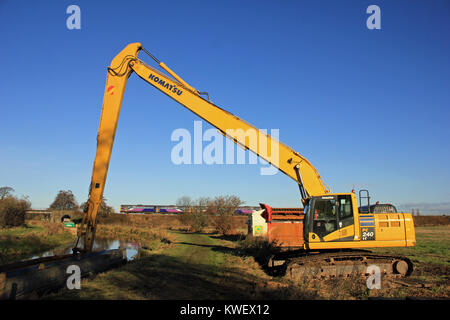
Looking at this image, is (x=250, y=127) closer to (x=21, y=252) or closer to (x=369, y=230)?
(x=369, y=230)

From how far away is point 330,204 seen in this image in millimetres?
11484

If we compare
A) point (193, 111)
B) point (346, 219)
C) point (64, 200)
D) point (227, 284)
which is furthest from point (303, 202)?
point (64, 200)

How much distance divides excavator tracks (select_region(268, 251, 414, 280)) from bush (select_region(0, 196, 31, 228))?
3604cm

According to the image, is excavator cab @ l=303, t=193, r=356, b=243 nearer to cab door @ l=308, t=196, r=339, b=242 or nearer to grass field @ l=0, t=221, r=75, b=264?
cab door @ l=308, t=196, r=339, b=242

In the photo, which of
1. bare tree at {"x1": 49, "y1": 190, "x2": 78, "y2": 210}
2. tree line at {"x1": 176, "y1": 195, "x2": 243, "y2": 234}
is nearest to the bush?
tree line at {"x1": 176, "y1": 195, "x2": 243, "y2": 234}

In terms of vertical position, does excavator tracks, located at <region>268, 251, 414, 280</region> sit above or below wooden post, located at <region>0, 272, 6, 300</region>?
below

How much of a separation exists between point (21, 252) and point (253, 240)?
16.7 m

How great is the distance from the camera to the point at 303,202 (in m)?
12.4

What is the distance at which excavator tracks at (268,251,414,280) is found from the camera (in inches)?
423

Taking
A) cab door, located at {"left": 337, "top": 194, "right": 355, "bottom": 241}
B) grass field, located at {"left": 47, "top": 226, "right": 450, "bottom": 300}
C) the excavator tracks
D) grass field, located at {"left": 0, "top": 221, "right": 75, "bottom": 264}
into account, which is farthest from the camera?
grass field, located at {"left": 0, "top": 221, "right": 75, "bottom": 264}

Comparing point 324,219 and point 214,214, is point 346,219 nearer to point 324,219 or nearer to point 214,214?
point 324,219

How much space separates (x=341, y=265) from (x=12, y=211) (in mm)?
38347

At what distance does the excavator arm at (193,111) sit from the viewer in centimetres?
1195
